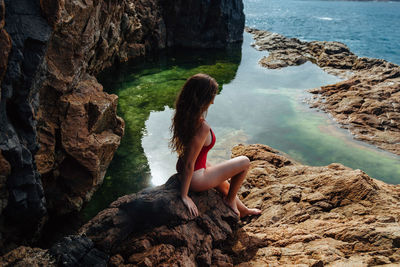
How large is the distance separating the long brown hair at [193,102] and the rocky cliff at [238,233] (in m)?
0.91


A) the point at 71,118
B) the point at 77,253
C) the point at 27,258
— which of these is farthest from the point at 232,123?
the point at 27,258

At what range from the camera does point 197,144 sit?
13.3ft

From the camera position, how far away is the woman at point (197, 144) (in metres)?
3.94

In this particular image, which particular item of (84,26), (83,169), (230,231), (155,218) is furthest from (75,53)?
(230,231)

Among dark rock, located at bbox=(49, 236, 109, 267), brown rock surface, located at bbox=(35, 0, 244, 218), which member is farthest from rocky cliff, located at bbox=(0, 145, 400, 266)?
brown rock surface, located at bbox=(35, 0, 244, 218)

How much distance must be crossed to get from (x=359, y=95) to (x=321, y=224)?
13.2 meters

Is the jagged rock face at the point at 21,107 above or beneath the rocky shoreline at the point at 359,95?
above

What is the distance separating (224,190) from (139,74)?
16307mm

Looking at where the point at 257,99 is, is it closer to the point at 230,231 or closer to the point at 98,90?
the point at 98,90

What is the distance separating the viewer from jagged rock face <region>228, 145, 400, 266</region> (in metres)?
3.47

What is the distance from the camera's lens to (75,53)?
23.3 feet

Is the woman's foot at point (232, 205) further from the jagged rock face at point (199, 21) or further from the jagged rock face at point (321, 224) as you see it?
the jagged rock face at point (199, 21)

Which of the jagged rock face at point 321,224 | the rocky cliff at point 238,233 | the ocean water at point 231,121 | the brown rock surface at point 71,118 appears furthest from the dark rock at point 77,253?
the ocean water at point 231,121

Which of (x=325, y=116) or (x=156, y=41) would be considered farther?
(x=156, y=41)
